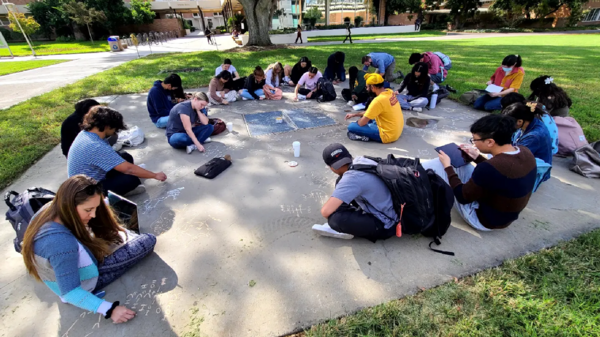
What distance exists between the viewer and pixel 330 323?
1.81 m

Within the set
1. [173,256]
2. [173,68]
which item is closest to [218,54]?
[173,68]

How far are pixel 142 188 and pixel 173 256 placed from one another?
4.31ft

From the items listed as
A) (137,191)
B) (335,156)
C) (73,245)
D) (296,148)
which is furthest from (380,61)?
(73,245)

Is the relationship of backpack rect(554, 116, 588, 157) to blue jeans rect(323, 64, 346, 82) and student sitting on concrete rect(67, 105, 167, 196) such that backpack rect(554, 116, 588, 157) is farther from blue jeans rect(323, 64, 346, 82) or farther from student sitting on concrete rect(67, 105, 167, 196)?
blue jeans rect(323, 64, 346, 82)

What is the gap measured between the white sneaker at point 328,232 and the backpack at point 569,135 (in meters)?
3.53

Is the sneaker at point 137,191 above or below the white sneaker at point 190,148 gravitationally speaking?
below

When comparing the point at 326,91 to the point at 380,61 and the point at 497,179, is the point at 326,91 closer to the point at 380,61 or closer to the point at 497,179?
the point at 380,61

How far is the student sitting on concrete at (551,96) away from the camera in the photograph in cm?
390

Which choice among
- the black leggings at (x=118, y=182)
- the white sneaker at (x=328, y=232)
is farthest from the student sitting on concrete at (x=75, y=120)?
the white sneaker at (x=328, y=232)

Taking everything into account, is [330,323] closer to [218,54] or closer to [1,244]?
[1,244]

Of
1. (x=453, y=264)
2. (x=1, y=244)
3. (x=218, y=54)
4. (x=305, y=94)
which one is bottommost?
(x=453, y=264)

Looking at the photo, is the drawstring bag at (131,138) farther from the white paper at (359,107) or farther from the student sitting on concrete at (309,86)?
the white paper at (359,107)

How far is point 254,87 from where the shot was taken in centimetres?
683

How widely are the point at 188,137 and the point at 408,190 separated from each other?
3402 millimetres
